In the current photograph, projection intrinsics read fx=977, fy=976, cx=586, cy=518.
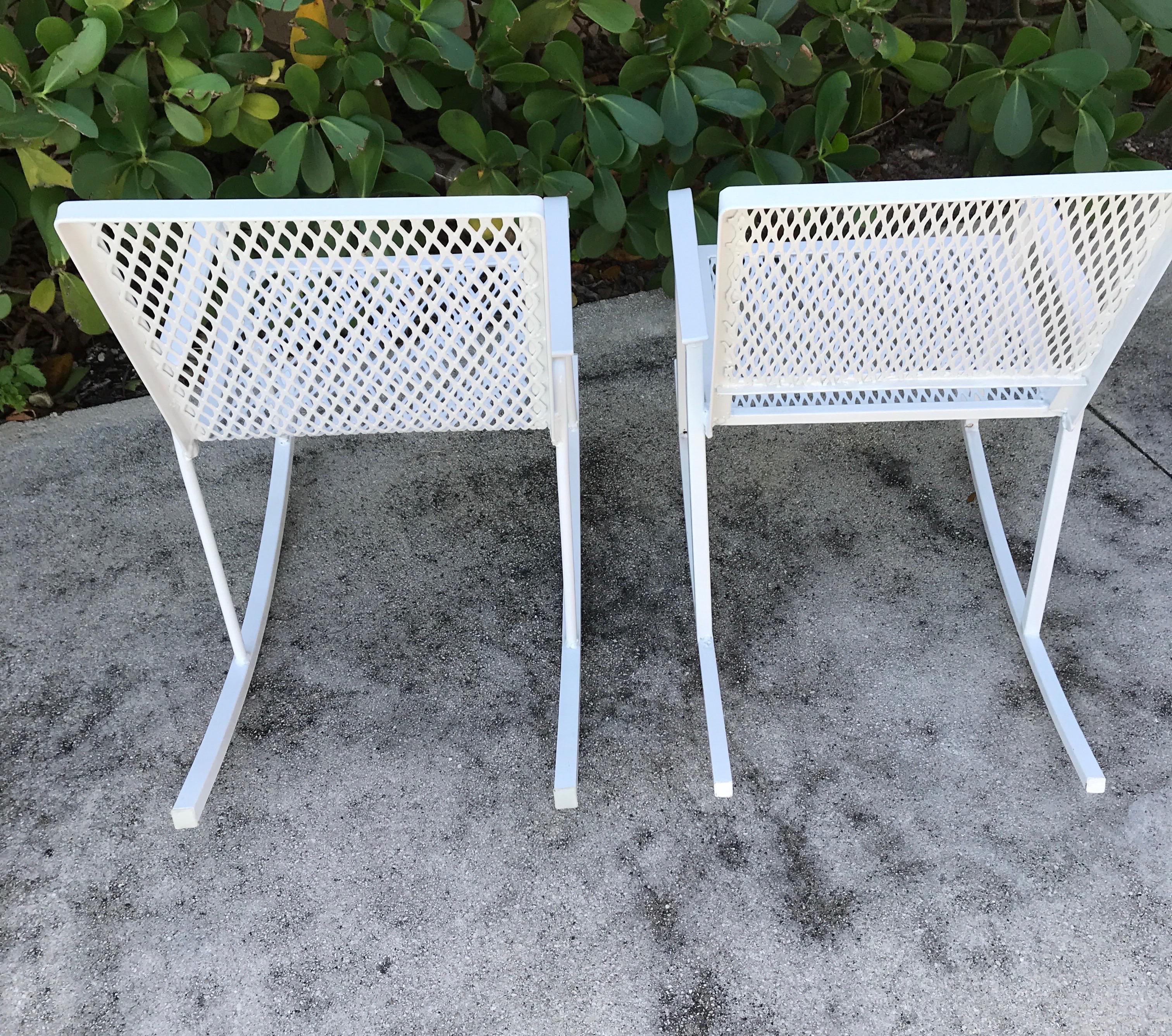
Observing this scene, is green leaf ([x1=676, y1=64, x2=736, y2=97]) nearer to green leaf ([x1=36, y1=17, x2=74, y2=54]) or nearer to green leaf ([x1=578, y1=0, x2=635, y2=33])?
green leaf ([x1=578, y1=0, x2=635, y2=33])

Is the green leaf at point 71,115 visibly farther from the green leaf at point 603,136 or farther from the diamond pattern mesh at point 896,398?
the diamond pattern mesh at point 896,398

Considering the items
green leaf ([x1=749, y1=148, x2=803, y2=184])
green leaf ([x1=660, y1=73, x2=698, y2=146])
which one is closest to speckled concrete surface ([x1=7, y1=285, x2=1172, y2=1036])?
green leaf ([x1=749, y1=148, x2=803, y2=184])

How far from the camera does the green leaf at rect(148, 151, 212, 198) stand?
1.75 metres

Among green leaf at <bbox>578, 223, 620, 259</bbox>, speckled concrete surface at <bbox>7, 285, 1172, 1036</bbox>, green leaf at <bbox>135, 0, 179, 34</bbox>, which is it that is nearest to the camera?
speckled concrete surface at <bbox>7, 285, 1172, 1036</bbox>

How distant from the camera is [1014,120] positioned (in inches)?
70.5

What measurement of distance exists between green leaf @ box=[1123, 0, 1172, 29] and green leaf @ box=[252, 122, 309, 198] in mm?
1449

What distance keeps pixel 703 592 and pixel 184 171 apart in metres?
1.19

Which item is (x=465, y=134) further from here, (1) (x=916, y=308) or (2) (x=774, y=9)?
(1) (x=916, y=308)

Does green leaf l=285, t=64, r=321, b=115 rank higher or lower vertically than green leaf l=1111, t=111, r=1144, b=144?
higher

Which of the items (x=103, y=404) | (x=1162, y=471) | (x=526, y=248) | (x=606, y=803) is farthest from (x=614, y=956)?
(x=103, y=404)

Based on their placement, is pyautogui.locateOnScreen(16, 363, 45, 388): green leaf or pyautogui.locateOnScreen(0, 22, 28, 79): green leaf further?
pyautogui.locateOnScreen(16, 363, 45, 388): green leaf

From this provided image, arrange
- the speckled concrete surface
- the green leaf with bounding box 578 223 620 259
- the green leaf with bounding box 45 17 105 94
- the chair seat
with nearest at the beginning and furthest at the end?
the chair seat
the speckled concrete surface
the green leaf with bounding box 45 17 105 94
the green leaf with bounding box 578 223 620 259

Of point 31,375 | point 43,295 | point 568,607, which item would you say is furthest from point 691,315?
point 31,375

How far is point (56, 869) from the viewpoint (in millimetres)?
1508
